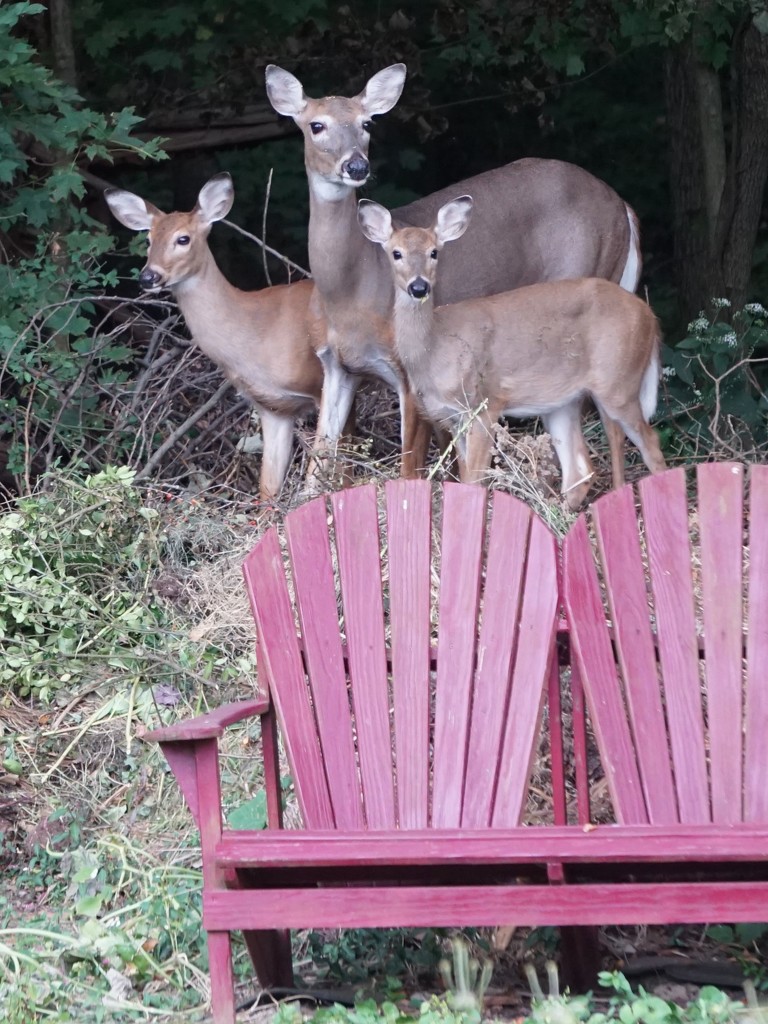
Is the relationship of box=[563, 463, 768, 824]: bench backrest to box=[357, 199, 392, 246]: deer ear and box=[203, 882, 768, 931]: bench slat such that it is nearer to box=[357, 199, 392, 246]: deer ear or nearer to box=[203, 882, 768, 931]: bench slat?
box=[203, 882, 768, 931]: bench slat

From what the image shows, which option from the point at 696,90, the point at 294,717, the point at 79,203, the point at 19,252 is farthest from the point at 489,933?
the point at 696,90

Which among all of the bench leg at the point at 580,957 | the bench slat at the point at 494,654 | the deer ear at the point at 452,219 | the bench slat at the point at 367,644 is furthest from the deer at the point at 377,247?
the bench leg at the point at 580,957

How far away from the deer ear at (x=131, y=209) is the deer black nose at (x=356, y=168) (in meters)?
1.12

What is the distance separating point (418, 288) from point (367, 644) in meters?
3.26

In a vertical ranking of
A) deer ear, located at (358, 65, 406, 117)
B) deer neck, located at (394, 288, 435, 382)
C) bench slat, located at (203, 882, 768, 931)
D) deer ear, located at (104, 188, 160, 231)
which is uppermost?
deer ear, located at (358, 65, 406, 117)

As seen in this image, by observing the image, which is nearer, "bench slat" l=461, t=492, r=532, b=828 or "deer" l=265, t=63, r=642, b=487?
"bench slat" l=461, t=492, r=532, b=828

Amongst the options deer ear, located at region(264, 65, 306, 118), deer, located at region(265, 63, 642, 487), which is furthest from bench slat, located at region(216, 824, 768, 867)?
deer ear, located at region(264, 65, 306, 118)

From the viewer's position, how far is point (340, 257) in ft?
27.0

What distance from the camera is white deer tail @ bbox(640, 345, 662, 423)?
8133 millimetres

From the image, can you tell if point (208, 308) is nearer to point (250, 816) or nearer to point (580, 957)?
point (250, 816)

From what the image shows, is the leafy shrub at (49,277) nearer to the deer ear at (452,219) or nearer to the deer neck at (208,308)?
the deer neck at (208,308)

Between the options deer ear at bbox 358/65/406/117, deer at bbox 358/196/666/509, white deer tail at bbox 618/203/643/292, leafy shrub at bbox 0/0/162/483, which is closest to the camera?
leafy shrub at bbox 0/0/162/483

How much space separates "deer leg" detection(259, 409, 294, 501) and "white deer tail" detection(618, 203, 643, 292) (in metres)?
2.51

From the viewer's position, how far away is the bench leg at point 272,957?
4.21 m
